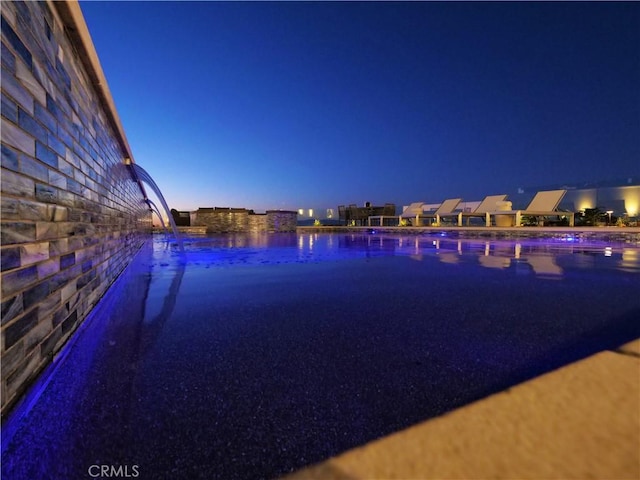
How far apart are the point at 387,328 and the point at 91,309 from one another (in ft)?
12.6

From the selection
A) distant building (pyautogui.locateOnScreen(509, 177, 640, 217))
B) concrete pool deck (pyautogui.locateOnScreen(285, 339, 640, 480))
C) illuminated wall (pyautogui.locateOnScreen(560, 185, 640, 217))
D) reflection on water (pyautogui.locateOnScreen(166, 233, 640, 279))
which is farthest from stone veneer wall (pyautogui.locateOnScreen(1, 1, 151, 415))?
illuminated wall (pyautogui.locateOnScreen(560, 185, 640, 217))

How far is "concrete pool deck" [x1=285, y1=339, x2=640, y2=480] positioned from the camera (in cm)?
67

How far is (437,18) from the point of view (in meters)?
28.6

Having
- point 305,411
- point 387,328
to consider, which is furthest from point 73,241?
point 387,328

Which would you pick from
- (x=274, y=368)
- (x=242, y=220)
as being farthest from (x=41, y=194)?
(x=242, y=220)

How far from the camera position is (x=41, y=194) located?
218 cm

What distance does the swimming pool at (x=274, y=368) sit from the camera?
136cm

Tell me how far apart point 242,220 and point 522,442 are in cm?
3451

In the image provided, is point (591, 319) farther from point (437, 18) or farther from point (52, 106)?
point (437, 18)

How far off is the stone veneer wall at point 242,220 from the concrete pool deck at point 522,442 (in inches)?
1339
